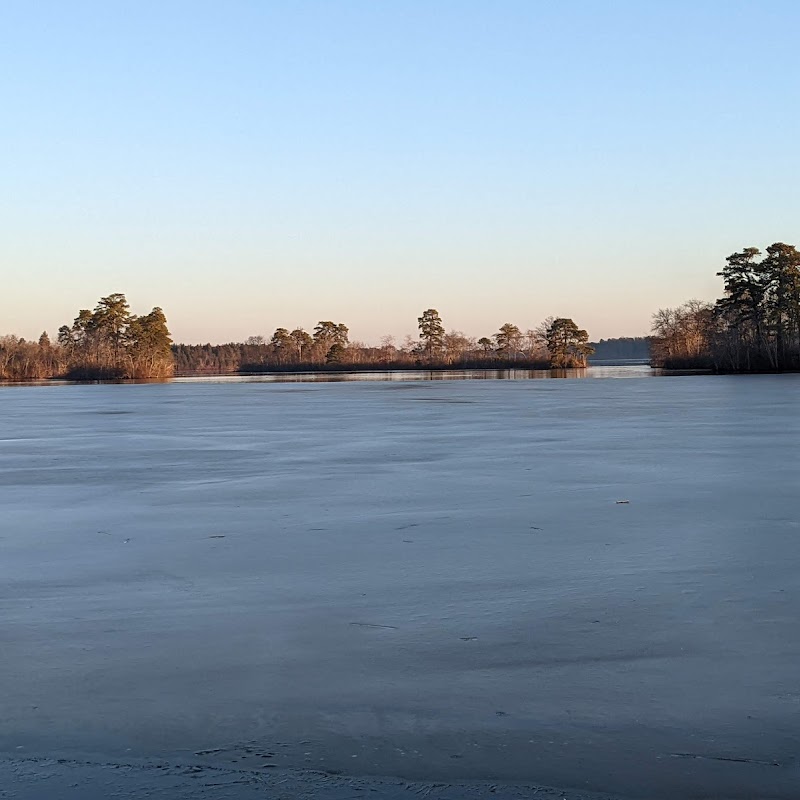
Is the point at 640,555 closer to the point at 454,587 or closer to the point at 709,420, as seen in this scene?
the point at 454,587

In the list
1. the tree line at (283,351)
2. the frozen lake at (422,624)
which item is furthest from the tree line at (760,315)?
the frozen lake at (422,624)

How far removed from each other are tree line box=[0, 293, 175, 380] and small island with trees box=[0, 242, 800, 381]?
10 centimetres

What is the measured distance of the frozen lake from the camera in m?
3.08

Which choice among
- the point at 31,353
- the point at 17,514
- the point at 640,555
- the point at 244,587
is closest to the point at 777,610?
the point at 640,555

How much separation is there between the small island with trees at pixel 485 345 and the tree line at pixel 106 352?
0.33 feet

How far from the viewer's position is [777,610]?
15.1 feet

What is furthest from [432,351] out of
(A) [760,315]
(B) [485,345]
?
(A) [760,315]

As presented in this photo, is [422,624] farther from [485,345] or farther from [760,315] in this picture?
[485,345]

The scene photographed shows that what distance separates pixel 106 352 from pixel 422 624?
299ft

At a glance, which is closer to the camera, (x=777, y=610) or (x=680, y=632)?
(x=680, y=632)

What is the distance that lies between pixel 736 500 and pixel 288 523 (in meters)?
3.95

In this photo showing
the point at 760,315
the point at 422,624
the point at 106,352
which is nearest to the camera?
the point at 422,624

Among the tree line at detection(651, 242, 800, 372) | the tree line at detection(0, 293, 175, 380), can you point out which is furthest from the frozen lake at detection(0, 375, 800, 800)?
the tree line at detection(0, 293, 175, 380)

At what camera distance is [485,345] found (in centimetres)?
10638
